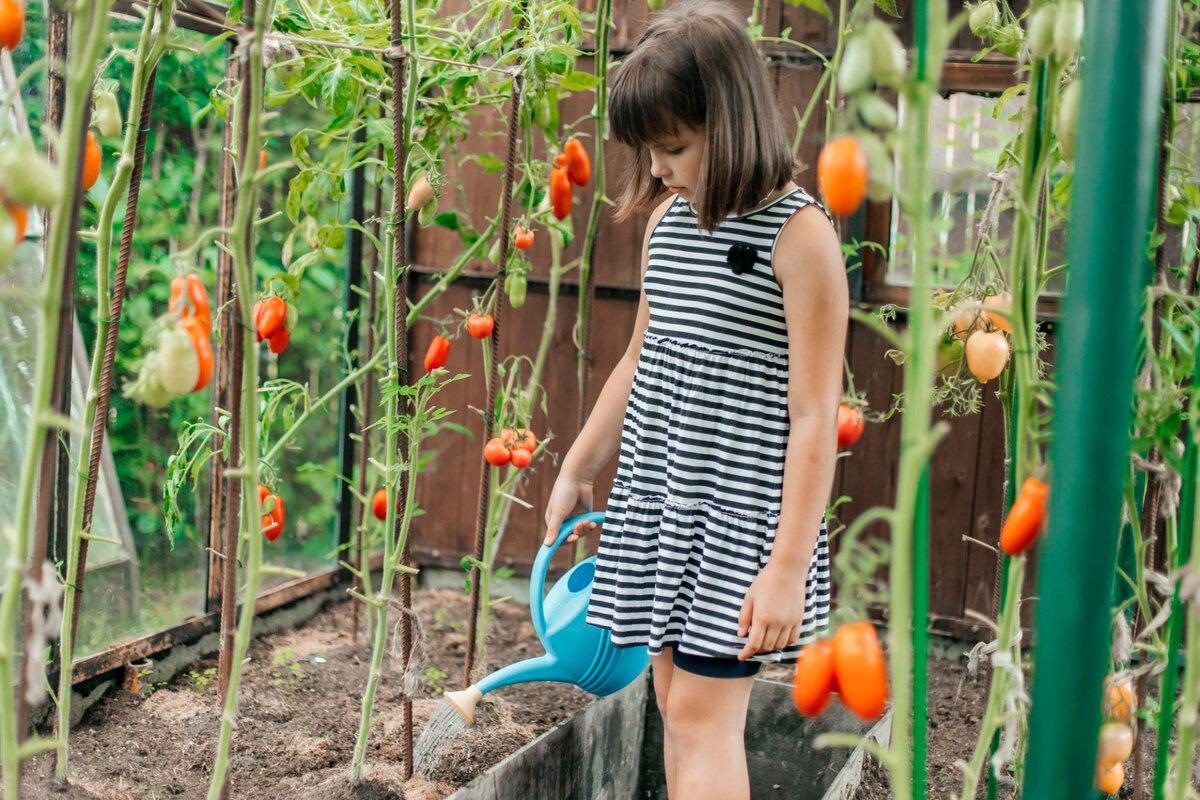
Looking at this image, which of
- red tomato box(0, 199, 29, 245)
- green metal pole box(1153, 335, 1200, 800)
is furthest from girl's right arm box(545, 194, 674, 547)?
red tomato box(0, 199, 29, 245)

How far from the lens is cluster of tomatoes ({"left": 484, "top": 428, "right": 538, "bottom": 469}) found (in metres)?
1.74

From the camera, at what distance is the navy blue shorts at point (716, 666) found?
4.15 ft

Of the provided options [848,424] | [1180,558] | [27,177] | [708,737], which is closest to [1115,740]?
[1180,558]

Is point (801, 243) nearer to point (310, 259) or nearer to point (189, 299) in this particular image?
point (189, 299)

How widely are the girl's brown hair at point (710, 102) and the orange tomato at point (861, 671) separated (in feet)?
2.16

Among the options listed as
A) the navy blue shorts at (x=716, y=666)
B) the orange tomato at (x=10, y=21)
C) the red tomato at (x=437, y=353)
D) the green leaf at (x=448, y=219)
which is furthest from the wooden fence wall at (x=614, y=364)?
the orange tomato at (x=10, y=21)

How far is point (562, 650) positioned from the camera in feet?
4.94

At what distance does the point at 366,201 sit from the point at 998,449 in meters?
1.62

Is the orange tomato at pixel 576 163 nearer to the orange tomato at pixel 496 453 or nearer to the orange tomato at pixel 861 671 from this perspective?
the orange tomato at pixel 496 453

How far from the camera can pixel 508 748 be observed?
168cm

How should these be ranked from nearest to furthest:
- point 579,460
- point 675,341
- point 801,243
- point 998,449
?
point 801,243 → point 675,341 → point 579,460 → point 998,449

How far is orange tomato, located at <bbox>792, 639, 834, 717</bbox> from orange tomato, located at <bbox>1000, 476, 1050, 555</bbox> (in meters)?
0.17

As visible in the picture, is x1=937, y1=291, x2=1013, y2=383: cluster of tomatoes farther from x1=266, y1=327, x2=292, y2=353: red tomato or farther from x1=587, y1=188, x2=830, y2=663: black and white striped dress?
x1=266, y1=327, x2=292, y2=353: red tomato

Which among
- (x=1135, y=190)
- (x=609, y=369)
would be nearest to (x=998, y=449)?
(x=609, y=369)
